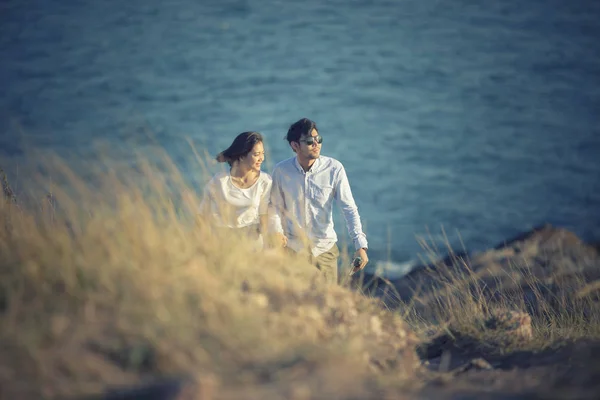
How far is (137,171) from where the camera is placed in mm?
3850

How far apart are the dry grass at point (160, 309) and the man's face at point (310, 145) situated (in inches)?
36.6

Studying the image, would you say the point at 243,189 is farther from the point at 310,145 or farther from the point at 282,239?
the point at 310,145

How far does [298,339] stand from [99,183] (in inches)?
64.3

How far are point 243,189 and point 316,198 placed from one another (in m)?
0.59

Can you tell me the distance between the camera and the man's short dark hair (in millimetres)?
4395

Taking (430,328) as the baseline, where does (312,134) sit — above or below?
above

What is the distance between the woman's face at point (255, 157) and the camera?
4.18 meters

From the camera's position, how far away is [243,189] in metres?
4.27

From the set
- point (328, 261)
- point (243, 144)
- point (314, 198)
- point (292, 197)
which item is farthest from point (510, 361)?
point (243, 144)

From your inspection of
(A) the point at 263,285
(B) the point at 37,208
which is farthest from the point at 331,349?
(B) the point at 37,208

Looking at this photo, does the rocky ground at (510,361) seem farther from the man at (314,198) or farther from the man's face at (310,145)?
the man's face at (310,145)

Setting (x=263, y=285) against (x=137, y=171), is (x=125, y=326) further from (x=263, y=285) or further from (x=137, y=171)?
(x=137, y=171)

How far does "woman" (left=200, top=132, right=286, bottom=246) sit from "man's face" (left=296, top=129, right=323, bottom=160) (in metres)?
0.34

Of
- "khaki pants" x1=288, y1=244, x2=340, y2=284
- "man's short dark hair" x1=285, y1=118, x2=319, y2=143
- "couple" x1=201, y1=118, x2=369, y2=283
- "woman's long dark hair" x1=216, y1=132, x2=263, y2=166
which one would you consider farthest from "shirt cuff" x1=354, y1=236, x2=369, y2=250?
"woman's long dark hair" x1=216, y1=132, x2=263, y2=166
